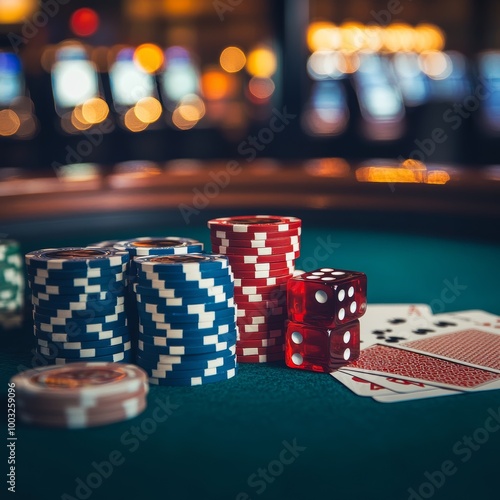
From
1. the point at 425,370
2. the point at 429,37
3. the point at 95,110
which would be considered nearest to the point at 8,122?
the point at 95,110

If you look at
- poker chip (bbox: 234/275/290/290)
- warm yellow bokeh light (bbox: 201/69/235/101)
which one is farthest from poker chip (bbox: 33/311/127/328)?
warm yellow bokeh light (bbox: 201/69/235/101)

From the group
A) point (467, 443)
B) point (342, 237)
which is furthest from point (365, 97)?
point (467, 443)

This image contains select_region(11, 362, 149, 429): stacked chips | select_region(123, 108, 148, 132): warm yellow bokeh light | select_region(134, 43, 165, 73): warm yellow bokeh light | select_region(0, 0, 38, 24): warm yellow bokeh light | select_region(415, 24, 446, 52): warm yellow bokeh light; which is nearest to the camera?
select_region(11, 362, 149, 429): stacked chips

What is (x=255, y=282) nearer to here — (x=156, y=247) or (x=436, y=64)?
(x=156, y=247)

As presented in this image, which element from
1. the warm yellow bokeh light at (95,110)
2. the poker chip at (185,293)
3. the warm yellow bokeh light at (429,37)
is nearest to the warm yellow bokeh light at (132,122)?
the warm yellow bokeh light at (95,110)

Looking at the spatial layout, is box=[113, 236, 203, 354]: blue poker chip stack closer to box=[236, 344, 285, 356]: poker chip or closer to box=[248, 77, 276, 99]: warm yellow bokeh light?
box=[236, 344, 285, 356]: poker chip

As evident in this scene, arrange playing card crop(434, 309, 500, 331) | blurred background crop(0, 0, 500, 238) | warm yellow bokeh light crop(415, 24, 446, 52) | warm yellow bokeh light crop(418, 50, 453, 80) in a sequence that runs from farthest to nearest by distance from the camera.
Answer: warm yellow bokeh light crop(415, 24, 446, 52), warm yellow bokeh light crop(418, 50, 453, 80), blurred background crop(0, 0, 500, 238), playing card crop(434, 309, 500, 331)
